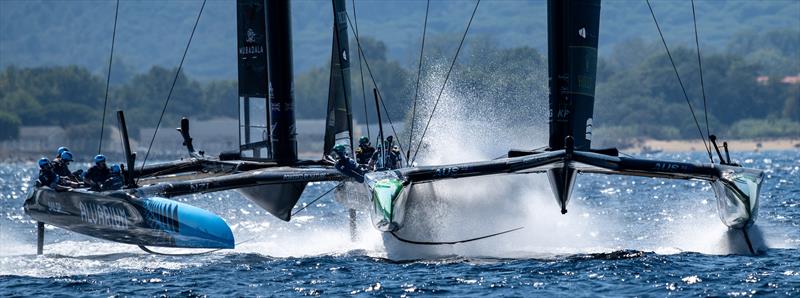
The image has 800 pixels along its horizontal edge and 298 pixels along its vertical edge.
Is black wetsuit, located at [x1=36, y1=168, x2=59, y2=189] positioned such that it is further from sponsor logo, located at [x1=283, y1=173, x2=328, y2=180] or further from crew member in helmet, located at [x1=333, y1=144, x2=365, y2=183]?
crew member in helmet, located at [x1=333, y1=144, x2=365, y2=183]

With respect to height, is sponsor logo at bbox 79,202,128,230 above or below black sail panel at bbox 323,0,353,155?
below

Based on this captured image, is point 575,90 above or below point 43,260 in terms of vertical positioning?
above

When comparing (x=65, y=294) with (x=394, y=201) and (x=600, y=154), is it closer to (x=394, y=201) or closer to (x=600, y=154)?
(x=394, y=201)

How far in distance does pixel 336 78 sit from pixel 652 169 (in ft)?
21.8

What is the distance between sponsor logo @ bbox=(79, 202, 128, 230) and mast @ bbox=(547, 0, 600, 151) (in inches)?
205

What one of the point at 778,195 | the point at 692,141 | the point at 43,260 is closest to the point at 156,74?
the point at 692,141

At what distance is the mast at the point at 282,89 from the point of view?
2083 cm

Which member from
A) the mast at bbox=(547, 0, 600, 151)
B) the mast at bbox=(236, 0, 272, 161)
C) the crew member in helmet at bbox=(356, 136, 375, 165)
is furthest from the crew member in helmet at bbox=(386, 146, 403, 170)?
the mast at bbox=(547, 0, 600, 151)

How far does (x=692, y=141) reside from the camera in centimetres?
11650

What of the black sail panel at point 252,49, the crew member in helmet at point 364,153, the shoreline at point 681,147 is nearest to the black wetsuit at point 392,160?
the crew member in helmet at point 364,153

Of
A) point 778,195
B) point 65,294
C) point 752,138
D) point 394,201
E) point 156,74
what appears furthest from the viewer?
point 156,74

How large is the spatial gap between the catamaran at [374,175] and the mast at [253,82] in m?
0.59

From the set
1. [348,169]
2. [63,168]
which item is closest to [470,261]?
[348,169]

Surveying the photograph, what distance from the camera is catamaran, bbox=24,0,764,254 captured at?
690 inches
